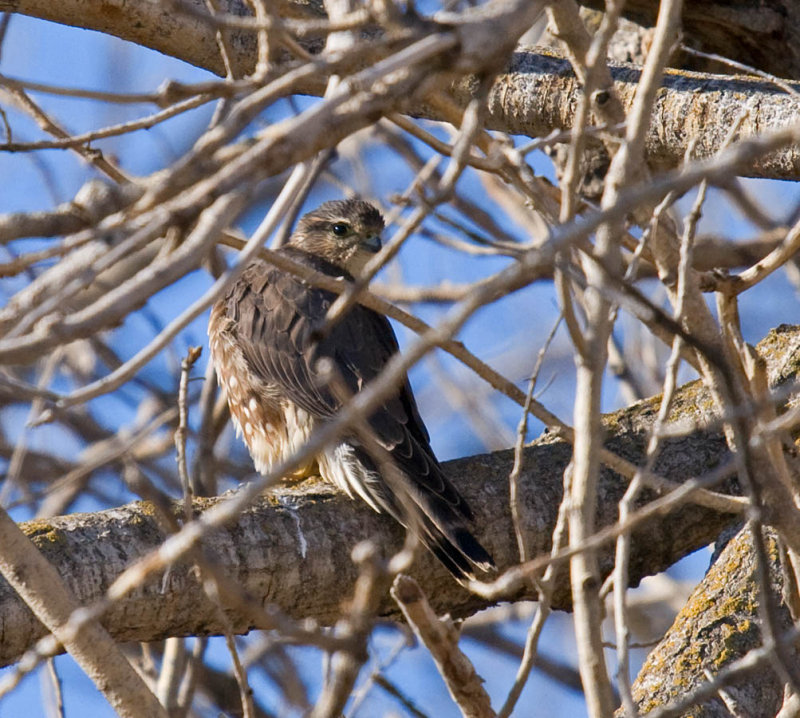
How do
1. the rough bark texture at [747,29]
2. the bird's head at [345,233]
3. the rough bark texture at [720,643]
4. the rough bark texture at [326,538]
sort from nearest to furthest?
1. the rough bark texture at [720,643]
2. the rough bark texture at [326,538]
3. the rough bark texture at [747,29]
4. the bird's head at [345,233]

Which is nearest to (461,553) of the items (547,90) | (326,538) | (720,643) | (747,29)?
(326,538)

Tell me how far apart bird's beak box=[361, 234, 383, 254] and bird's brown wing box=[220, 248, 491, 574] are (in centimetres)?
37

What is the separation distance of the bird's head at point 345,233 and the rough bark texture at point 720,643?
9.06 feet

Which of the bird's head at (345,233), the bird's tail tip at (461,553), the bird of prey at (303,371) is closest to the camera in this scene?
the bird's tail tip at (461,553)

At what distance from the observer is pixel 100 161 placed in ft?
8.87

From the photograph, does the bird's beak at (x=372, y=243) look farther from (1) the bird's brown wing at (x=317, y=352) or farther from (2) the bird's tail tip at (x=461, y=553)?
(2) the bird's tail tip at (x=461, y=553)

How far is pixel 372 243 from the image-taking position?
227 inches

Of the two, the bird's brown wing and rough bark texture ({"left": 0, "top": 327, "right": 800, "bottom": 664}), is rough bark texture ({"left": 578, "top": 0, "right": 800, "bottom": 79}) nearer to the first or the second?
rough bark texture ({"left": 0, "top": 327, "right": 800, "bottom": 664})

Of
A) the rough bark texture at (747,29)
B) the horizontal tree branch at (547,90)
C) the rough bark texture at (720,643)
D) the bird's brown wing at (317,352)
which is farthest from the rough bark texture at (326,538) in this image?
the rough bark texture at (747,29)

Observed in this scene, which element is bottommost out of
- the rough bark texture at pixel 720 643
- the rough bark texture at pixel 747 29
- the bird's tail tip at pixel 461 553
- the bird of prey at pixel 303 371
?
the rough bark texture at pixel 720 643

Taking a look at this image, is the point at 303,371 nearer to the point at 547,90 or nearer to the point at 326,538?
the point at 326,538

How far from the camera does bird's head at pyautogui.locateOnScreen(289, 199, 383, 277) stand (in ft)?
18.8

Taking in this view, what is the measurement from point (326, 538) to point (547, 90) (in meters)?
1.73

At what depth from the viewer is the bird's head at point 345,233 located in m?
5.72
